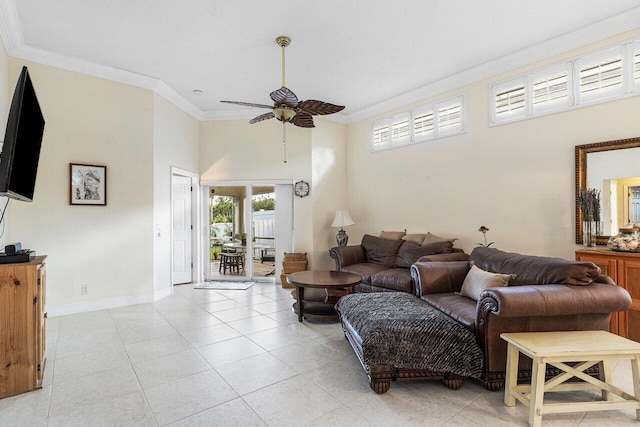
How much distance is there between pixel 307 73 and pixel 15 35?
3275 mm

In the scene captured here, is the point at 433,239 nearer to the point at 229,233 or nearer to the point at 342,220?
the point at 342,220

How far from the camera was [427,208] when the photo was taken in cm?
514

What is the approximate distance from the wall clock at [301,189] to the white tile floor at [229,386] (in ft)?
9.36

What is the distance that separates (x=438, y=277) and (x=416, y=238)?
5.51 feet

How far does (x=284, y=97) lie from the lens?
3.22 m

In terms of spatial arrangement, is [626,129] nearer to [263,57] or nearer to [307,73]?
[307,73]

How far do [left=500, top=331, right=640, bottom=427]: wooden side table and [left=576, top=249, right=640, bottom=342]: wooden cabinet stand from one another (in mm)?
1108

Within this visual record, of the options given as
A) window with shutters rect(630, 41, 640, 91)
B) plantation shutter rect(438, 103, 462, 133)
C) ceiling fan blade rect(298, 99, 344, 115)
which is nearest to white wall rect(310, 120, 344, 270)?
plantation shutter rect(438, 103, 462, 133)

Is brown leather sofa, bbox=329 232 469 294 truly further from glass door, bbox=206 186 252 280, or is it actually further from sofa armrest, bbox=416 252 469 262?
glass door, bbox=206 186 252 280

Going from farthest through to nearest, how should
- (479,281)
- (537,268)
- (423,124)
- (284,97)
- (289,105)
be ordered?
(423,124)
(289,105)
(284,97)
(479,281)
(537,268)

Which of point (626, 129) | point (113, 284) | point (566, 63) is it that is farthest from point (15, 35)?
point (626, 129)

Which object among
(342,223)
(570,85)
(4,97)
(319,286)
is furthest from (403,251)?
(4,97)

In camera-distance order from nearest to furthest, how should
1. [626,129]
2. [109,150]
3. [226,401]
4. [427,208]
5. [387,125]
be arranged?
[226,401] → [626,129] → [109,150] → [427,208] → [387,125]

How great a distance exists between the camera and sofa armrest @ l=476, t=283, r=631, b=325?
2186mm
